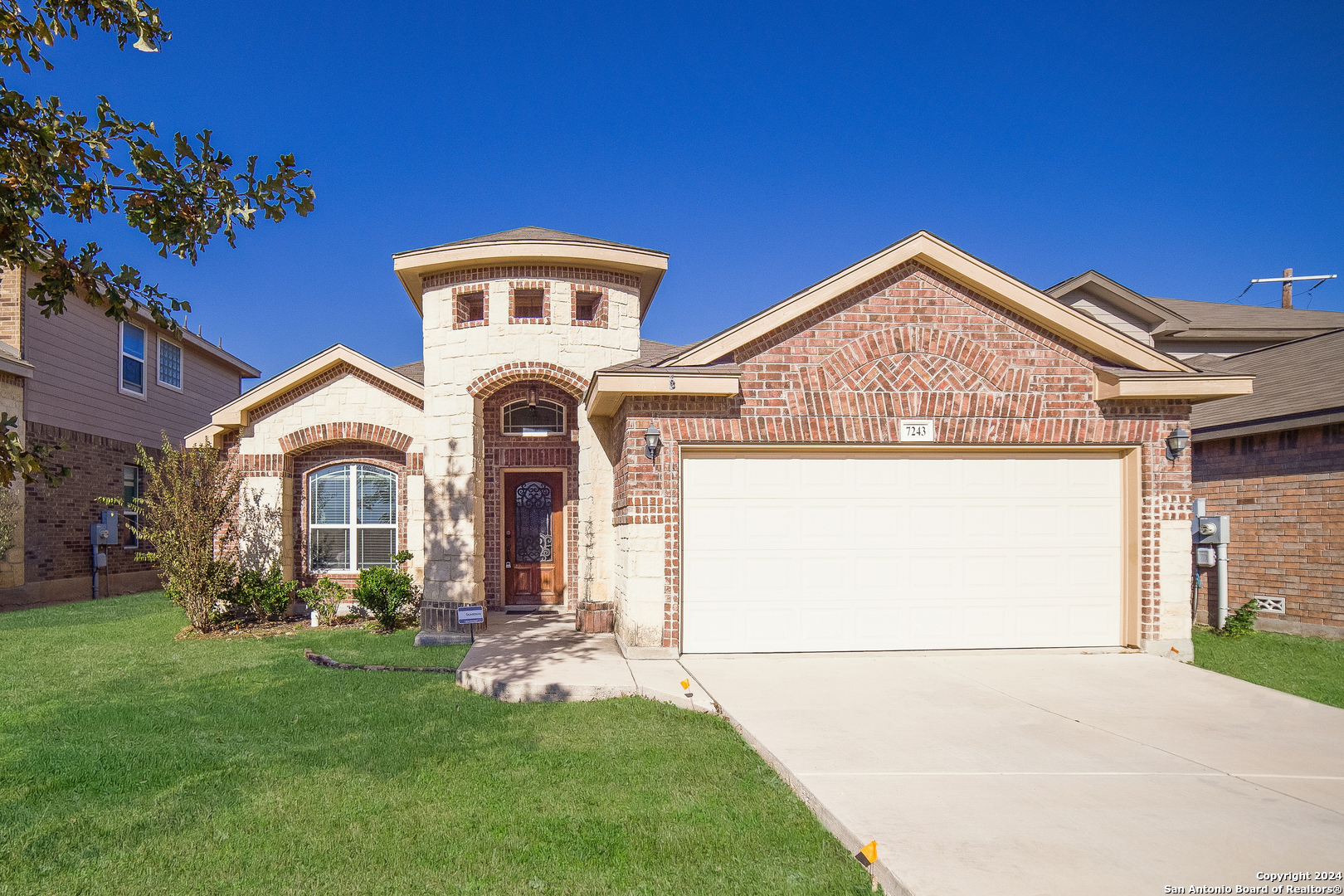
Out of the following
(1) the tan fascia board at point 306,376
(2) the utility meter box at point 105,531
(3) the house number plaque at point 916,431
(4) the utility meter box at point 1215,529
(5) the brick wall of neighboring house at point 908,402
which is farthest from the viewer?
(2) the utility meter box at point 105,531

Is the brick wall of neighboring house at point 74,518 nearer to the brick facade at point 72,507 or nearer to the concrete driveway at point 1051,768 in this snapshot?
the brick facade at point 72,507

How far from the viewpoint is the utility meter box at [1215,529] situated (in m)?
10.8

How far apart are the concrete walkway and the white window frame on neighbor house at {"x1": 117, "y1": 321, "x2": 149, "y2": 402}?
13.5m

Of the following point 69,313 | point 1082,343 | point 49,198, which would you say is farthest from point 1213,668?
point 69,313

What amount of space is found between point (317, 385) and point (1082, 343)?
466 inches

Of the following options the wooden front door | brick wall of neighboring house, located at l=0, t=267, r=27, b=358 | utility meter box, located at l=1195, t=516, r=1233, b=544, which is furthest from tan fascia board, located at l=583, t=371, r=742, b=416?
brick wall of neighboring house, located at l=0, t=267, r=27, b=358

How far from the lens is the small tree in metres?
11.6

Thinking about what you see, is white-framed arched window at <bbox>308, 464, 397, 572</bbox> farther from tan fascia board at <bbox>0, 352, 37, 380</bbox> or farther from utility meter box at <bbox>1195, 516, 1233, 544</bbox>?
utility meter box at <bbox>1195, 516, 1233, 544</bbox>

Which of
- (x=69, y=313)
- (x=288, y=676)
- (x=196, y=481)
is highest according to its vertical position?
(x=69, y=313)


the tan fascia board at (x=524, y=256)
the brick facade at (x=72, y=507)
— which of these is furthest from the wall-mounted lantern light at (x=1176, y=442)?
the brick facade at (x=72, y=507)

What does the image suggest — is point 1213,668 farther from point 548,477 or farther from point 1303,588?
point 548,477

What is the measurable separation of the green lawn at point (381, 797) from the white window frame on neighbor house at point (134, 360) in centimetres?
1220

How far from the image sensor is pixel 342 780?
507cm

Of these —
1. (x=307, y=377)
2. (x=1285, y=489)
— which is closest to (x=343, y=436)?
(x=307, y=377)
